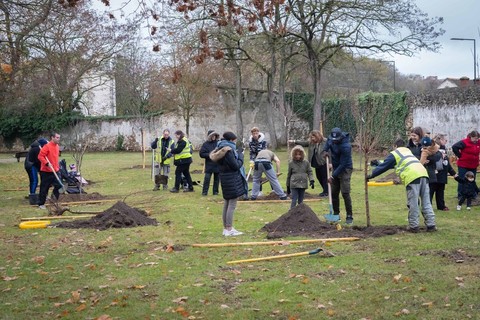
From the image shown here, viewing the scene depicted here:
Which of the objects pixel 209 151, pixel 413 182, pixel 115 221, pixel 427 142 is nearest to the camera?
pixel 413 182

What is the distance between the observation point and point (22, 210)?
15625 mm

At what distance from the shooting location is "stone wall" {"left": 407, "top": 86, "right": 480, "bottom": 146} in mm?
26156

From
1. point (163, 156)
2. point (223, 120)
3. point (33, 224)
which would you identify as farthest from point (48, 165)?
point (223, 120)

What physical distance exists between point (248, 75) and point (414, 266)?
39147 millimetres

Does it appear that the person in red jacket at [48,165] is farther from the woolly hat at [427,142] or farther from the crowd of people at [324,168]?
the woolly hat at [427,142]

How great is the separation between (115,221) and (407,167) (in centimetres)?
588

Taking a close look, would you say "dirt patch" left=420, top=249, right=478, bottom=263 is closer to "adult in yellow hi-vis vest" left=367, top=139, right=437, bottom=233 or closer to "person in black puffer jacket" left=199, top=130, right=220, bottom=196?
"adult in yellow hi-vis vest" left=367, top=139, right=437, bottom=233

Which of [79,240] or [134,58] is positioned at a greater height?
[134,58]

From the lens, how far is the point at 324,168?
16562 mm

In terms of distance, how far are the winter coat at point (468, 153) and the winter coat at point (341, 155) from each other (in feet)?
11.6

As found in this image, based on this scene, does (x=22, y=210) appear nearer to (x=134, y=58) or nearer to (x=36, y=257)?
(x=36, y=257)

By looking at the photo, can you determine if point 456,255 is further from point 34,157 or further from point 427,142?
point 34,157

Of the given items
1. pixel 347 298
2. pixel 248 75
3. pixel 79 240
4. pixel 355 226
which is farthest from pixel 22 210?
pixel 248 75

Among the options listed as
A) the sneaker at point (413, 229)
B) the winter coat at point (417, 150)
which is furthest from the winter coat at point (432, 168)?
the sneaker at point (413, 229)
